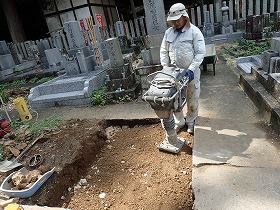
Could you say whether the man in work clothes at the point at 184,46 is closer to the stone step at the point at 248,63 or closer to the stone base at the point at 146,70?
the stone base at the point at 146,70

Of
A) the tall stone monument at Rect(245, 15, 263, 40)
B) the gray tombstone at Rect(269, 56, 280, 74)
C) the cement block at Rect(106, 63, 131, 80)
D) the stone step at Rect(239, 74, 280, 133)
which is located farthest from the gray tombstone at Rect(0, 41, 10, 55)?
the gray tombstone at Rect(269, 56, 280, 74)

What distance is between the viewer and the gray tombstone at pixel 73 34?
8023mm

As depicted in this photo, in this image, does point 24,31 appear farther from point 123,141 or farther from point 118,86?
point 123,141

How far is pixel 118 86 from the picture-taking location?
6391 millimetres

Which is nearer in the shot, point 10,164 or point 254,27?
point 10,164

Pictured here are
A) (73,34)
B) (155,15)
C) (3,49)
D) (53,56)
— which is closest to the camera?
(155,15)

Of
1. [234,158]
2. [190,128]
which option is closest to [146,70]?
[190,128]

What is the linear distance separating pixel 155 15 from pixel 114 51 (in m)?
1.53

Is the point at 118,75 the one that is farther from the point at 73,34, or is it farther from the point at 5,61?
the point at 5,61

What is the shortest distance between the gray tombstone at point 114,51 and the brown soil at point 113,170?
7.80ft

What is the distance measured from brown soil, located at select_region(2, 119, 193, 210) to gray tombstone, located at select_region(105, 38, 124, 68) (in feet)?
7.80

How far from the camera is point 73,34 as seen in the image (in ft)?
26.6

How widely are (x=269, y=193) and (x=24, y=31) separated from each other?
1930cm

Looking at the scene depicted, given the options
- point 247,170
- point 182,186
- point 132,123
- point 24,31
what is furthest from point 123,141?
point 24,31
